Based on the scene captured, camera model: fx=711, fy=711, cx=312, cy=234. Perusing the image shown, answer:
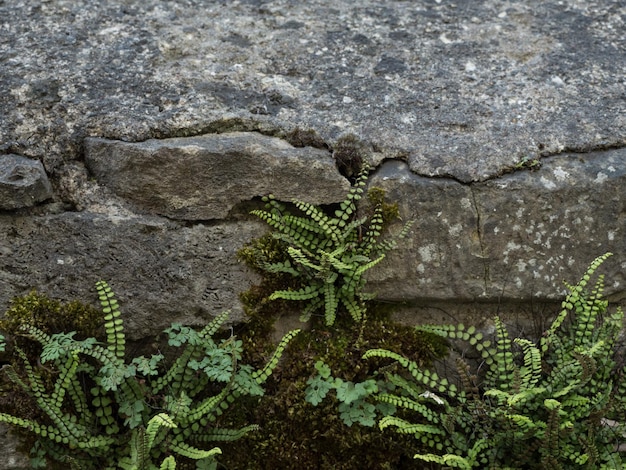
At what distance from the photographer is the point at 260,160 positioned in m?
3.68

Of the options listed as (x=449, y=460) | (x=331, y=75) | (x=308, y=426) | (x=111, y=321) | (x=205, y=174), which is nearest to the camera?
(x=449, y=460)

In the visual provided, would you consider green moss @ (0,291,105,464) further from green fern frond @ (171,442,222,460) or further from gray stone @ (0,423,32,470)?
green fern frond @ (171,442,222,460)

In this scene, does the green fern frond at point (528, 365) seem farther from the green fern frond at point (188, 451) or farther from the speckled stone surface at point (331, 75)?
the green fern frond at point (188, 451)

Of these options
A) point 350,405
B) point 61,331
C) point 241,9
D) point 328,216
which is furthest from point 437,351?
point 241,9

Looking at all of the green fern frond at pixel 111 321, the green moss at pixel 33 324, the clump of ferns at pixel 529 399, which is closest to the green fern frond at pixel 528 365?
the clump of ferns at pixel 529 399

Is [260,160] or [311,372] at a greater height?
[260,160]

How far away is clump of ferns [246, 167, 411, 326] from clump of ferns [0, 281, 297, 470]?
331 mm

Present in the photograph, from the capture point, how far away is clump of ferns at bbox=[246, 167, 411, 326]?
360 cm

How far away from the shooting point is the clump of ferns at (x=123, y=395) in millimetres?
3311

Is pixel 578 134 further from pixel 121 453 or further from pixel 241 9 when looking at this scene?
pixel 121 453

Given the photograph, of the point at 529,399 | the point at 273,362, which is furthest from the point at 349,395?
the point at 529,399

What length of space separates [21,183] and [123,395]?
1154 mm

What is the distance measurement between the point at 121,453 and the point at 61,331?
2.18 ft

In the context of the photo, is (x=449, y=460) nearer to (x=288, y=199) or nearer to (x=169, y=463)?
(x=169, y=463)
